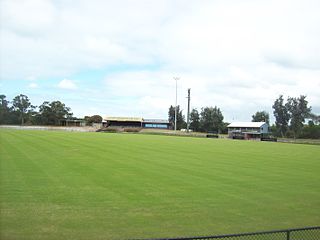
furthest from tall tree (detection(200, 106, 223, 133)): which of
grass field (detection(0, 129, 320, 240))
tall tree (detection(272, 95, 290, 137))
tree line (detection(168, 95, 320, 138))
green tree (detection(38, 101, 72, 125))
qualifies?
grass field (detection(0, 129, 320, 240))

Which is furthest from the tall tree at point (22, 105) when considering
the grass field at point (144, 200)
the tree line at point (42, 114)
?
the grass field at point (144, 200)

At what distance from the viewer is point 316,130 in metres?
117

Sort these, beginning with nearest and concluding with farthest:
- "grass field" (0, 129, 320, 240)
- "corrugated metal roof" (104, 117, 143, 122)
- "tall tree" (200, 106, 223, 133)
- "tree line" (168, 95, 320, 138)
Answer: "grass field" (0, 129, 320, 240) → "tree line" (168, 95, 320, 138) → "tall tree" (200, 106, 223, 133) → "corrugated metal roof" (104, 117, 143, 122)

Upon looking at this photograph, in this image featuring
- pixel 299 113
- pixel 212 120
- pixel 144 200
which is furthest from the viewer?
pixel 212 120

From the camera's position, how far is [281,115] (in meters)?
130

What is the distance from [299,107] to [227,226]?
407ft

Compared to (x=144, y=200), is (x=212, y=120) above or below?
above

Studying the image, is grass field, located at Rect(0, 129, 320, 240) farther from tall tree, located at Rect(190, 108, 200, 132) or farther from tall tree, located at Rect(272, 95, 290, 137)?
tall tree, located at Rect(190, 108, 200, 132)

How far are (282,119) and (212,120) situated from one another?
24.7 m

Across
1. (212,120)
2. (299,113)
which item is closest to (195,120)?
(212,120)

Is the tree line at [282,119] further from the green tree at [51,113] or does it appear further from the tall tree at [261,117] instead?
the green tree at [51,113]

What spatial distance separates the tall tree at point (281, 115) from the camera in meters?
130

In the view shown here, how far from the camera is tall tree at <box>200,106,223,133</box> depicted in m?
142

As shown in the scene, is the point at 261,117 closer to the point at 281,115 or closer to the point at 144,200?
the point at 281,115
